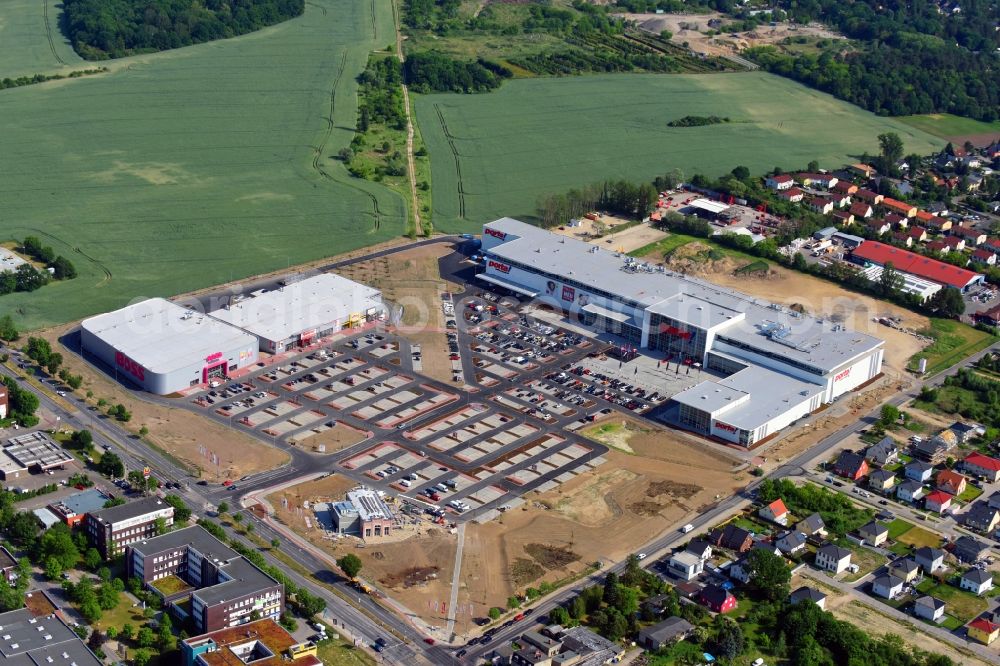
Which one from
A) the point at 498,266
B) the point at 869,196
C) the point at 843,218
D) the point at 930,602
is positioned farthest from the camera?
the point at 869,196

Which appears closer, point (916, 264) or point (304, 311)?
point (304, 311)

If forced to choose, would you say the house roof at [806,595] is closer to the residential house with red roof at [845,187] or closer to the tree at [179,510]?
the tree at [179,510]

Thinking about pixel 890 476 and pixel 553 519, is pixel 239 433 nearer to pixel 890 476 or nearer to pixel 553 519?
pixel 553 519

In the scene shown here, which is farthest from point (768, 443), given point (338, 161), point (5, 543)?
point (338, 161)

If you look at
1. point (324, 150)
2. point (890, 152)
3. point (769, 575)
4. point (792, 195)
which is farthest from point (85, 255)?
point (890, 152)

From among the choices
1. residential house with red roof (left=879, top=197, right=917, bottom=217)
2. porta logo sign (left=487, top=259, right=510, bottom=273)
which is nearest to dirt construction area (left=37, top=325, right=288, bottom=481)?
porta logo sign (left=487, top=259, right=510, bottom=273)

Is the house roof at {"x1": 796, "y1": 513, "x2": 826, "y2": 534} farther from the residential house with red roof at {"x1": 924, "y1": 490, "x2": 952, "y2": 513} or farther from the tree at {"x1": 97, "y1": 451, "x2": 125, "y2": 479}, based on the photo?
the tree at {"x1": 97, "y1": 451, "x2": 125, "y2": 479}

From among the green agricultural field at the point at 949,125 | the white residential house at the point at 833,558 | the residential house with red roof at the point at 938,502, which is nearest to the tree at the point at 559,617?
the white residential house at the point at 833,558

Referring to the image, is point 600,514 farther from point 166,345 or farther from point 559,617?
point 166,345
